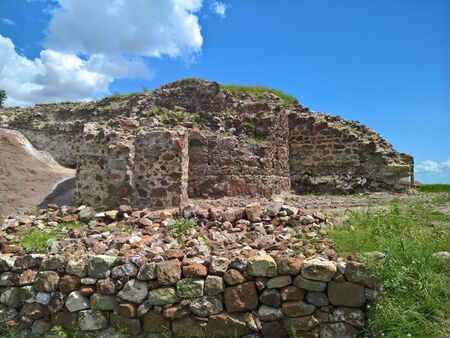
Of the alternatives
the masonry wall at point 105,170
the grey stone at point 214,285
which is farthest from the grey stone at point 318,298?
the masonry wall at point 105,170

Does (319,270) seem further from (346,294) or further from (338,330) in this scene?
(338,330)

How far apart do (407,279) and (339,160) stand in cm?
941

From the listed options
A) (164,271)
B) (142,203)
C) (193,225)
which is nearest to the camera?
(164,271)

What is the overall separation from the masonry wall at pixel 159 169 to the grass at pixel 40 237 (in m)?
1.74

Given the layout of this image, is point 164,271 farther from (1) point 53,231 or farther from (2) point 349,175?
(2) point 349,175

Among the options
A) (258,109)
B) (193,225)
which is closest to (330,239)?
(193,225)

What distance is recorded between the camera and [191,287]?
15.6ft

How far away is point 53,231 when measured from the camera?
23.2ft

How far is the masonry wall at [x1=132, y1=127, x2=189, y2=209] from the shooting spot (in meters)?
8.88

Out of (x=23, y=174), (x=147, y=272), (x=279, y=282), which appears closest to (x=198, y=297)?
(x=147, y=272)

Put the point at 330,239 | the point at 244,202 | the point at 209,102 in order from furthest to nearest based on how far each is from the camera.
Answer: the point at 209,102 → the point at 244,202 → the point at 330,239

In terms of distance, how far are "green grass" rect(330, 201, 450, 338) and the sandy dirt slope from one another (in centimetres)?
737

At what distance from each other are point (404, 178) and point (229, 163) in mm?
6286

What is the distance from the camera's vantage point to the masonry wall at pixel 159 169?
8.88 m
